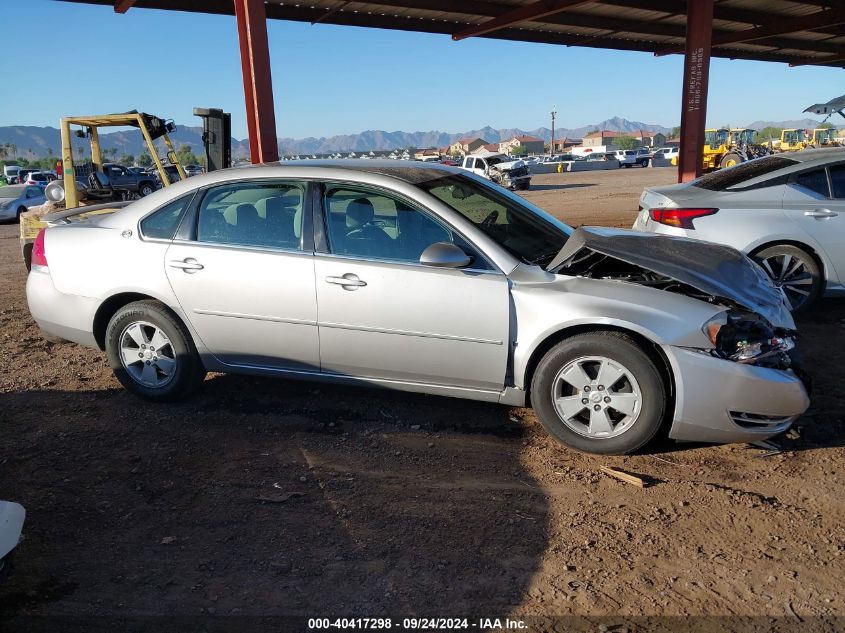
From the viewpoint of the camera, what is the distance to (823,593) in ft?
8.84

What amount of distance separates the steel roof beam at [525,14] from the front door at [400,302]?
483 inches

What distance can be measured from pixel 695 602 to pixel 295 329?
269 centimetres

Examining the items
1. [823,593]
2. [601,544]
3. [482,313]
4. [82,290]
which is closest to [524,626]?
[601,544]

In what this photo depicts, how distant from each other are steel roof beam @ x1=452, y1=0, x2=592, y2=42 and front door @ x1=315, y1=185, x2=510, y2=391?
1226 cm

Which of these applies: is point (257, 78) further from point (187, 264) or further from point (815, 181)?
point (815, 181)

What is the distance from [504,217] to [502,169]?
27809mm

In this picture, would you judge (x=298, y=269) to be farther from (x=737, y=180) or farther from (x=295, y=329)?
(x=737, y=180)

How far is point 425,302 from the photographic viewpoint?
4055mm

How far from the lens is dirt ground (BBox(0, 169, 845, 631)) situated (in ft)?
8.92

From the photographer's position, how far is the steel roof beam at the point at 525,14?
15.0 metres

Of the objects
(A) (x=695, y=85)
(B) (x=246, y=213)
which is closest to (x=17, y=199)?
(A) (x=695, y=85)

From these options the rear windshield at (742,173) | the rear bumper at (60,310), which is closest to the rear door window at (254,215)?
the rear bumper at (60,310)

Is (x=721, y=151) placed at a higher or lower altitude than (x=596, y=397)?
higher

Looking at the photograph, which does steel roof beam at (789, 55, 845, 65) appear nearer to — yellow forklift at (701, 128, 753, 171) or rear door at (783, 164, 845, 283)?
yellow forklift at (701, 128, 753, 171)
